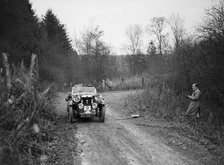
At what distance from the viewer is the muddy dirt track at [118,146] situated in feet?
26.7

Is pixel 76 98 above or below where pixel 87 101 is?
above

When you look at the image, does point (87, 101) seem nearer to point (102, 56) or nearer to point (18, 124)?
point (18, 124)

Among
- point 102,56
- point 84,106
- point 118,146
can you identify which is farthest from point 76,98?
point 102,56

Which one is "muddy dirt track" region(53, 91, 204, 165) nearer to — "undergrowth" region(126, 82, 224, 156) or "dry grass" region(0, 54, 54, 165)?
"dry grass" region(0, 54, 54, 165)

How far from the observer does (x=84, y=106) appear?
13438 mm

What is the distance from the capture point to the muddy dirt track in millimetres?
8133

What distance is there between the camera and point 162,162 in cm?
799

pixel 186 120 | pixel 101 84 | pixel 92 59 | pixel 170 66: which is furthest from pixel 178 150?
pixel 92 59

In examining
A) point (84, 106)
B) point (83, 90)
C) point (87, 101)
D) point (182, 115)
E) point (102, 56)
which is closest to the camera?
point (84, 106)

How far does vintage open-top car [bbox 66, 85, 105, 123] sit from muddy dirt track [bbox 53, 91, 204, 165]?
1.45ft

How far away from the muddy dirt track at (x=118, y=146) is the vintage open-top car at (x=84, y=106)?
17.5 inches

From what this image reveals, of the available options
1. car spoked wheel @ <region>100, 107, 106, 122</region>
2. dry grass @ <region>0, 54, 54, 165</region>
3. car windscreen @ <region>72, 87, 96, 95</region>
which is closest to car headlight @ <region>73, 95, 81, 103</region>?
car windscreen @ <region>72, 87, 96, 95</region>

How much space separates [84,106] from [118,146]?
4297mm

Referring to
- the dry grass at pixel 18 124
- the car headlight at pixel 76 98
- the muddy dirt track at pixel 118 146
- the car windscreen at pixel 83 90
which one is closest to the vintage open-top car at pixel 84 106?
the car headlight at pixel 76 98
